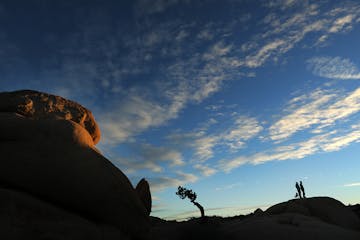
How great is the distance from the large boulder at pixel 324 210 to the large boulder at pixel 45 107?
14.9 metres

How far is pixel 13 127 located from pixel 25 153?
116cm

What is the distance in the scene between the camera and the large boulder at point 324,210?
2278 cm

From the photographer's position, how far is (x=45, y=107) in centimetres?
1454

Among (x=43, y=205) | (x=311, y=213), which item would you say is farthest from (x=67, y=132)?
(x=311, y=213)

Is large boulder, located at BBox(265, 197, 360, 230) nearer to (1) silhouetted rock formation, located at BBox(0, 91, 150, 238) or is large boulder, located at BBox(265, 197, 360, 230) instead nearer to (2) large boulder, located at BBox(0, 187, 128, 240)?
(1) silhouetted rock formation, located at BBox(0, 91, 150, 238)

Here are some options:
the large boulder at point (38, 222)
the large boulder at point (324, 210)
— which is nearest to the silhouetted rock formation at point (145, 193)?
the large boulder at point (38, 222)

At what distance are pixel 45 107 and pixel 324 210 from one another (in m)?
19.6

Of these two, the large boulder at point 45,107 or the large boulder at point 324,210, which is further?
the large boulder at point 324,210

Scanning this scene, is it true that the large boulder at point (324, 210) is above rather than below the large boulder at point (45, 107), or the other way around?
below

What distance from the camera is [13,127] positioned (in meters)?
11.4

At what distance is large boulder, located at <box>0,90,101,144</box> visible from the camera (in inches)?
535

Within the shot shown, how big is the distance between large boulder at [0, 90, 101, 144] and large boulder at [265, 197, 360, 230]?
1490 centimetres

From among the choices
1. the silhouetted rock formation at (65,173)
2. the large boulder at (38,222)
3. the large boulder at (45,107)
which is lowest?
the large boulder at (38,222)

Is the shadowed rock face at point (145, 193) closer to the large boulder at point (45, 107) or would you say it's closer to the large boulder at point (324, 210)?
the large boulder at point (45, 107)
